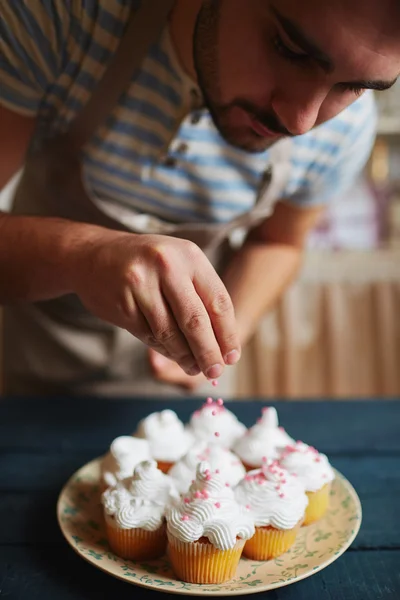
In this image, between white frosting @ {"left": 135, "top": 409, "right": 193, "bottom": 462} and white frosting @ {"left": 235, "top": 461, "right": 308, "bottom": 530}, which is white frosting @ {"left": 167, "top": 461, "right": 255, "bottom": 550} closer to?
A: white frosting @ {"left": 235, "top": 461, "right": 308, "bottom": 530}

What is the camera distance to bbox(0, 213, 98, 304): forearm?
90 cm

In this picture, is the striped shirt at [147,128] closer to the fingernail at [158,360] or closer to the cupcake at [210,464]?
the fingernail at [158,360]

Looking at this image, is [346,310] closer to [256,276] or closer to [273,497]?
[256,276]

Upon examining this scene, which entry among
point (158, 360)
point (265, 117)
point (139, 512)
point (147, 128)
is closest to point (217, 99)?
point (265, 117)

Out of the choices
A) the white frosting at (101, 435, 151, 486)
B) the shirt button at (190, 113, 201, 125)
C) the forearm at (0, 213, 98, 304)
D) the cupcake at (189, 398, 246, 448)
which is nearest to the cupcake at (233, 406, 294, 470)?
the cupcake at (189, 398, 246, 448)

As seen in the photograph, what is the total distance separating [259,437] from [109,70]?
62 centimetres

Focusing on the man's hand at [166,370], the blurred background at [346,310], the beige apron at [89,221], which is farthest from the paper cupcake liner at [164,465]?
the blurred background at [346,310]

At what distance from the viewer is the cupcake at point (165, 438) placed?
3.52 ft

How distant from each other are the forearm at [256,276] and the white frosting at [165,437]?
35cm

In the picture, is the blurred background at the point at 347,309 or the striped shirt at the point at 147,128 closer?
the striped shirt at the point at 147,128

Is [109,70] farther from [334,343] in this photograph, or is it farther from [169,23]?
[334,343]

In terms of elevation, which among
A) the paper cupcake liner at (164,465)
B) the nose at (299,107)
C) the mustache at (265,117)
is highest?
the nose at (299,107)

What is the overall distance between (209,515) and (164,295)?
0.95 feet

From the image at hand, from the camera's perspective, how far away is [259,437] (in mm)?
1089
